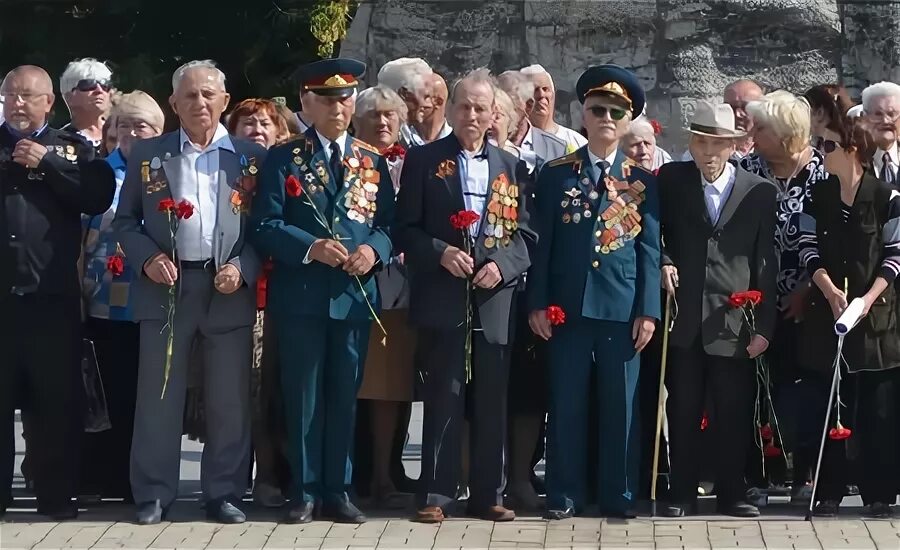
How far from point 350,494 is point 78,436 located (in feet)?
3.71

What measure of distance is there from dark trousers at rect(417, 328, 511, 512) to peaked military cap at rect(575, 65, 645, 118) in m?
1.10

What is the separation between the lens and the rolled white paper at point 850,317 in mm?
8266

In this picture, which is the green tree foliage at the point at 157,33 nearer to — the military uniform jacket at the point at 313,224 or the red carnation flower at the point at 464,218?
the military uniform jacket at the point at 313,224

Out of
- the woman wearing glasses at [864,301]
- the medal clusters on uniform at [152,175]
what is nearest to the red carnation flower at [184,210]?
the medal clusters on uniform at [152,175]

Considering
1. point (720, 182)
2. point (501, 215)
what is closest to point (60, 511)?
point (501, 215)

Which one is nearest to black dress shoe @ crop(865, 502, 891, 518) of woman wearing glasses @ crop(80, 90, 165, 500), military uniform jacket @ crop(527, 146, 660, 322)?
military uniform jacket @ crop(527, 146, 660, 322)

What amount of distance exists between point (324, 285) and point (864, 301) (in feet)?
7.10

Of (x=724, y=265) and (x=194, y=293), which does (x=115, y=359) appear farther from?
(x=724, y=265)

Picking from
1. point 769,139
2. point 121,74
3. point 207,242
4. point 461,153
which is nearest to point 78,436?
point 207,242

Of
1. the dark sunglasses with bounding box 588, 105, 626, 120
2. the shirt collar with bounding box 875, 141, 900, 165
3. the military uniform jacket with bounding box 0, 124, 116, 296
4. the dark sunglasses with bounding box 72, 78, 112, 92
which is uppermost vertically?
the dark sunglasses with bounding box 72, 78, 112, 92

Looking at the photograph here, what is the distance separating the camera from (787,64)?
1319cm

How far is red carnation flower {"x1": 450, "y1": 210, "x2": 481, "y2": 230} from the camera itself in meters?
8.16

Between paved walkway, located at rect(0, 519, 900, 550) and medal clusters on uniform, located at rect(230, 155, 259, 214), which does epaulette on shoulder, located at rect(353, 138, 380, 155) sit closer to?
medal clusters on uniform, located at rect(230, 155, 259, 214)

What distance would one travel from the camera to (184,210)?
8.18 meters
